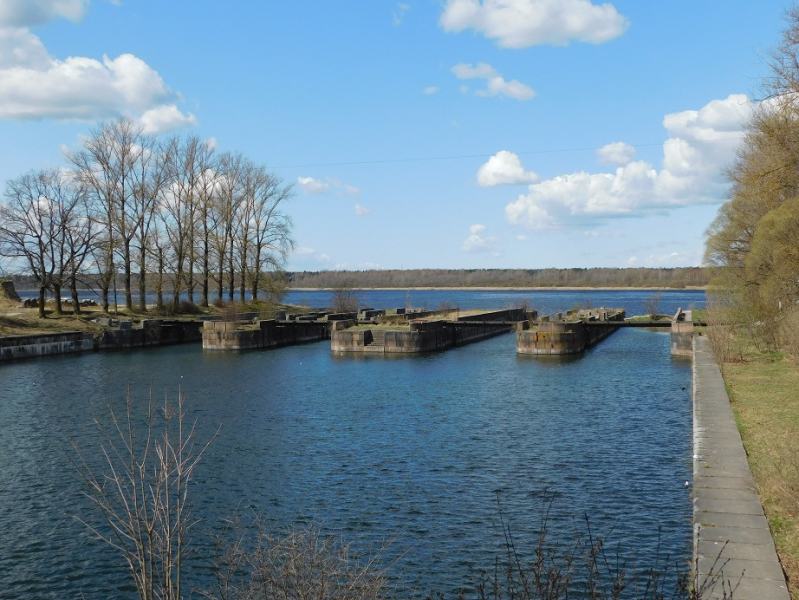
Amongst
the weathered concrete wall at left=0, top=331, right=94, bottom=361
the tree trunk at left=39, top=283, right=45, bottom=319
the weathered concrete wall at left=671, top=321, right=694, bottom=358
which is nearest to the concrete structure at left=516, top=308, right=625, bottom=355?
the weathered concrete wall at left=671, top=321, right=694, bottom=358

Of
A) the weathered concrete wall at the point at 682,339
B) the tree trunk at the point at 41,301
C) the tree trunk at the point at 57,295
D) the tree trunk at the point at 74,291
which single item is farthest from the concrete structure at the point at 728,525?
the tree trunk at the point at 74,291

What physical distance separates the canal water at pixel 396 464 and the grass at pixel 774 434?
1398 millimetres

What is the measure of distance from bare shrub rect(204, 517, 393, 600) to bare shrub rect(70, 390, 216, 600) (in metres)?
0.64

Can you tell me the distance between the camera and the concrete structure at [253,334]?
44.0 m

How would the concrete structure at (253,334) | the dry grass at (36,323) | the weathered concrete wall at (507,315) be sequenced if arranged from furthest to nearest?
the weathered concrete wall at (507,315) < the concrete structure at (253,334) < the dry grass at (36,323)

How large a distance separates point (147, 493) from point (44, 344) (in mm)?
Result: 29739

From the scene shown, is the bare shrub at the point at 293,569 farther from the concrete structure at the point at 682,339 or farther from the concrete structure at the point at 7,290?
the concrete structure at the point at 7,290

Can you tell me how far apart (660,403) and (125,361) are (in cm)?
2622

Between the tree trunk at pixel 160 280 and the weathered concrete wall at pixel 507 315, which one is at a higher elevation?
the tree trunk at pixel 160 280

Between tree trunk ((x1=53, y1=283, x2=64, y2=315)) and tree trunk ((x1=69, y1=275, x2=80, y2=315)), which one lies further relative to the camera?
tree trunk ((x1=69, y1=275, x2=80, y2=315))

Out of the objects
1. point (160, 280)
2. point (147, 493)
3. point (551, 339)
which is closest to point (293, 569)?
point (147, 493)

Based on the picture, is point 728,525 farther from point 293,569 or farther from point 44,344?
point 44,344

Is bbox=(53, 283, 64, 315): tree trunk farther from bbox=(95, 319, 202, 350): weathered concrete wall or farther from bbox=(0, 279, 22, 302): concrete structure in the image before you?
bbox=(0, 279, 22, 302): concrete structure

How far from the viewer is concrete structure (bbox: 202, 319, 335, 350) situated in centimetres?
4397
